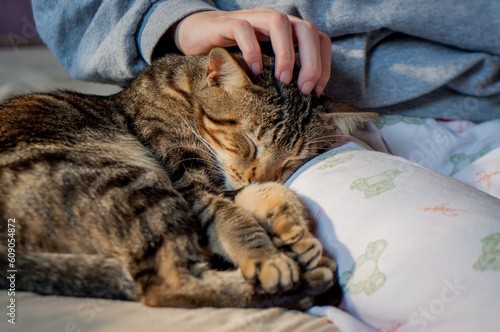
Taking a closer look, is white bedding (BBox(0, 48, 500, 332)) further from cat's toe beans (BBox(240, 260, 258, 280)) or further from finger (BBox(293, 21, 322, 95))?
finger (BBox(293, 21, 322, 95))

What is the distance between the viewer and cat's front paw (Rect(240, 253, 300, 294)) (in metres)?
0.82

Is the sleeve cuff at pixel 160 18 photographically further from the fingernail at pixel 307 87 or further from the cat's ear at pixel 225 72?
the fingernail at pixel 307 87

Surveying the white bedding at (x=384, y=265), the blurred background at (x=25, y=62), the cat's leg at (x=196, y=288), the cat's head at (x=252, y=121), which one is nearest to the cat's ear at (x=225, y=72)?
the cat's head at (x=252, y=121)

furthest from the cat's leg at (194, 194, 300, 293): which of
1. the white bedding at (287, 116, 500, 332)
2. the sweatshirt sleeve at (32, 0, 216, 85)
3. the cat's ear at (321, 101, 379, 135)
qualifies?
the sweatshirt sleeve at (32, 0, 216, 85)

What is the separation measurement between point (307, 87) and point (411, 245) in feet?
1.87

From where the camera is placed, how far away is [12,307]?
0.74 metres

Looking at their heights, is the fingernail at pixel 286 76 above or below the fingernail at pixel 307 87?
above

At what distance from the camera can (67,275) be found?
78 cm

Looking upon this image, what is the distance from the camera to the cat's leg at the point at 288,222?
2.88ft

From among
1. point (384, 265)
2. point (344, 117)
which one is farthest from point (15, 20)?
point (384, 265)

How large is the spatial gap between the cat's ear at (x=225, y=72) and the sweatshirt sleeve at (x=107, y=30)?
0.22 meters

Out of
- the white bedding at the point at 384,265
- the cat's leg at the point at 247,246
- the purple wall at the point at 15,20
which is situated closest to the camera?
the white bedding at the point at 384,265

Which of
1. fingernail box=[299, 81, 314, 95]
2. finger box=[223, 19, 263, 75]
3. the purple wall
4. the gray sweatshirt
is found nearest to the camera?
finger box=[223, 19, 263, 75]

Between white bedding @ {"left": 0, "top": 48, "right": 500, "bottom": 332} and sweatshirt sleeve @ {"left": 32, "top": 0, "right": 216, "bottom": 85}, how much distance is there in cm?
67
